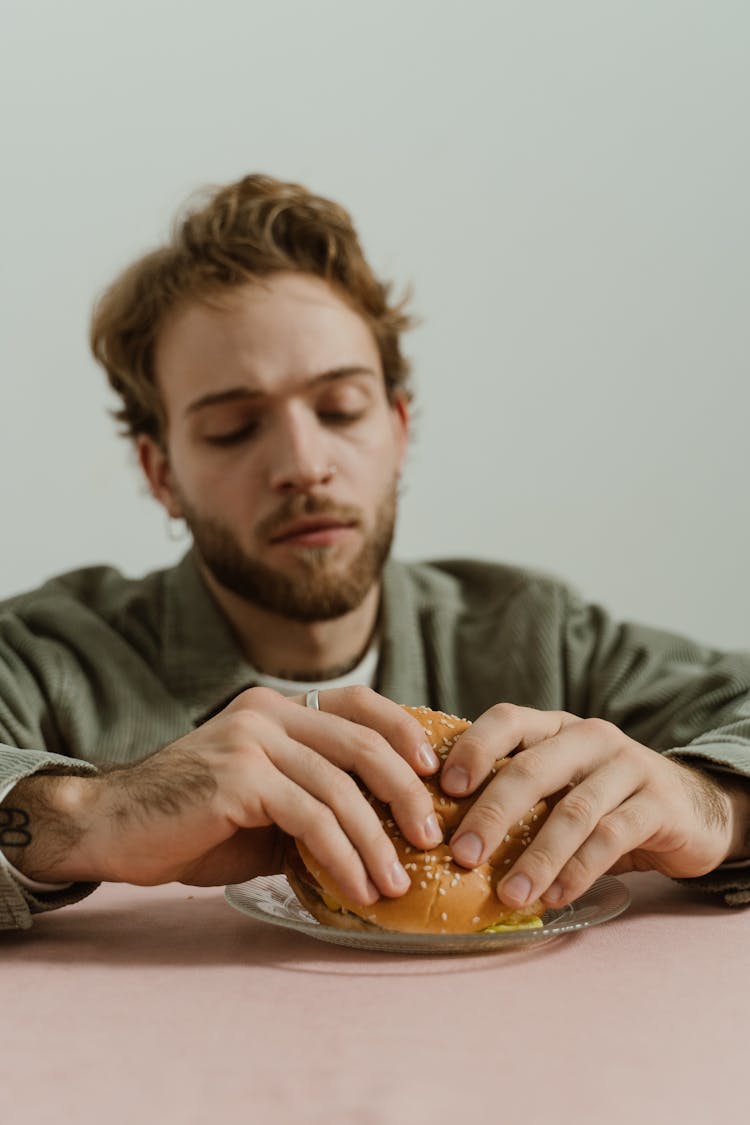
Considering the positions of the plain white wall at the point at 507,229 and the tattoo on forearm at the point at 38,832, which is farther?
the plain white wall at the point at 507,229

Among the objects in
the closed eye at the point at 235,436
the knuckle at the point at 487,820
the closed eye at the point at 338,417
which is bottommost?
the knuckle at the point at 487,820

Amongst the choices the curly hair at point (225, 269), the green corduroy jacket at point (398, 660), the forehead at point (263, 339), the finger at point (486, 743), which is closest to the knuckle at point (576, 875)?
the finger at point (486, 743)

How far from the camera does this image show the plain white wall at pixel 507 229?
3.19 m

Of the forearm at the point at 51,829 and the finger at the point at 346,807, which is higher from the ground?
the finger at the point at 346,807

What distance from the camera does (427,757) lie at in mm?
1002

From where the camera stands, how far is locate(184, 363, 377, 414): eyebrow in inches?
78.1

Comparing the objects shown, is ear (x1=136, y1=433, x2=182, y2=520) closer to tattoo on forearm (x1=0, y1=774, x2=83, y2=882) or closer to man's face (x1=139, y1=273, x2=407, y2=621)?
man's face (x1=139, y1=273, x2=407, y2=621)

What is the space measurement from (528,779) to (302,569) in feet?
3.56

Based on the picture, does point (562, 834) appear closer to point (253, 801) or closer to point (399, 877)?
point (399, 877)

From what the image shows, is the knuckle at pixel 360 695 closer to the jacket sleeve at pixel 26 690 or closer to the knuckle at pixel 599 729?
the knuckle at pixel 599 729

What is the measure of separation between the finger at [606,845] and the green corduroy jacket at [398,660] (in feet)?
2.12

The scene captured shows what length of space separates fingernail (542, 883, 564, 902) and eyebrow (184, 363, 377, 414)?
1189mm

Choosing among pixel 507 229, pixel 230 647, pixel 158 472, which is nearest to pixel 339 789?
pixel 230 647

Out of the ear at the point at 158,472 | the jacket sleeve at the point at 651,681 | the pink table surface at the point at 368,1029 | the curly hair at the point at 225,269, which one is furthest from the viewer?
the ear at the point at 158,472
